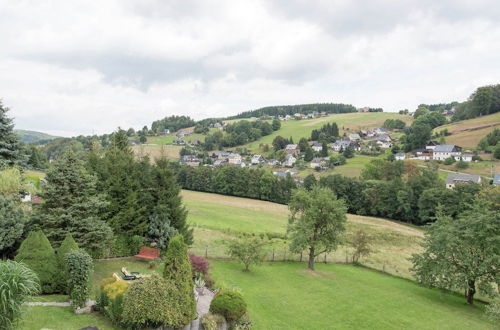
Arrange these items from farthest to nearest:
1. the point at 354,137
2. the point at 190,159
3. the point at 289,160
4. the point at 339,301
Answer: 1. the point at 354,137
2. the point at 190,159
3. the point at 289,160
4. the point at 339,301

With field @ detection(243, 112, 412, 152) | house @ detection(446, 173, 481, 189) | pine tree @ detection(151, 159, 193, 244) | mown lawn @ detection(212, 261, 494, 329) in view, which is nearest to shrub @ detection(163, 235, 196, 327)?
mown lawn @ detection(212, 261, 494, 329)

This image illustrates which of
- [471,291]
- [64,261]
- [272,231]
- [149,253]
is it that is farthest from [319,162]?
[64,261]

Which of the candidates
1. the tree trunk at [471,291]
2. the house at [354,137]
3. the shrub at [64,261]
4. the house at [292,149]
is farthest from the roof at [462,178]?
the shrub at [64,261]

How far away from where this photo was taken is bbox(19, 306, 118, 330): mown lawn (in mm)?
11983

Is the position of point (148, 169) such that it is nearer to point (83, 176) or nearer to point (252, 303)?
point (83, 176)

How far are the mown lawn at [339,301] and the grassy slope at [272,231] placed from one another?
126 inches

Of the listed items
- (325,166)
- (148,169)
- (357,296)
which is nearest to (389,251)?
(357,296)

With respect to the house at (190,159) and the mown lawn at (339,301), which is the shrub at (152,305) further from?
the house at (190,159)

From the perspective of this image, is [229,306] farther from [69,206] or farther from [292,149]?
[292,149]

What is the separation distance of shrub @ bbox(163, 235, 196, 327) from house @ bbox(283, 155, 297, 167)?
11177 centimetres

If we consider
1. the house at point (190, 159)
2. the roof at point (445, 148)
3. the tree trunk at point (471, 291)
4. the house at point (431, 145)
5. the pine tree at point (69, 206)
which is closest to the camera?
the pine tree at point (69, 206)

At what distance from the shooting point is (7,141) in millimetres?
25172

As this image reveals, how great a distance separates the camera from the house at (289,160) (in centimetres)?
12535

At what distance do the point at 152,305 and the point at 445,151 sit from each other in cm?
11643
